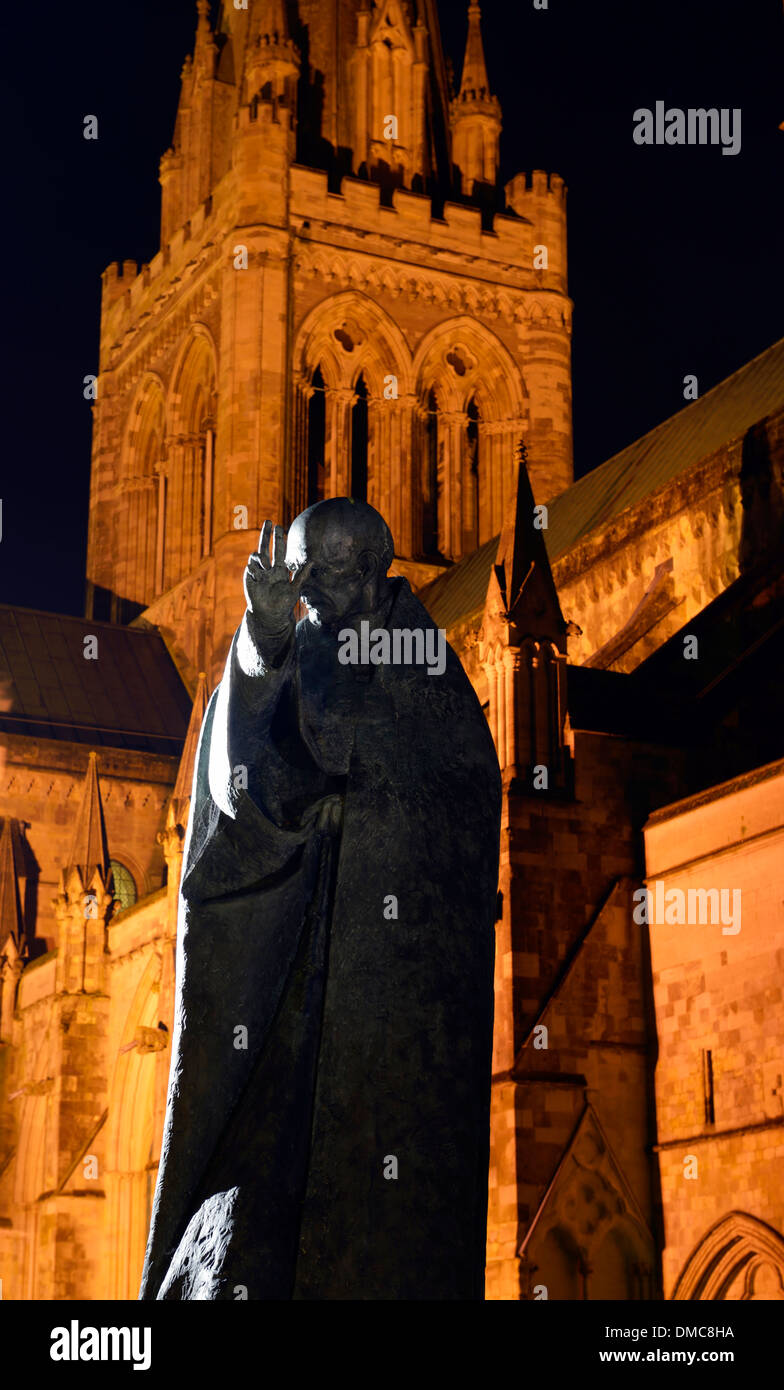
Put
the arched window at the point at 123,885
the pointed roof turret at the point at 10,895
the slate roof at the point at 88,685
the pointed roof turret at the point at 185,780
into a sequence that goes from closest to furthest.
→ the pointed roof turret at the point at 185,780 < the pointed roof turret at the point at 10,895 < the arched window at the point at 123,885 < the slate roof at the point at 88,685

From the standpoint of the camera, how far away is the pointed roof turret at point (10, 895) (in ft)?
121

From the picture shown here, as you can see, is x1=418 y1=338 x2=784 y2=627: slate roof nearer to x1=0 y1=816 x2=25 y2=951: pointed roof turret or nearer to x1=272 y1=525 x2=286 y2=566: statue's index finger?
x1=0 y1=816 x2=25 y2=951: pointed roof turret

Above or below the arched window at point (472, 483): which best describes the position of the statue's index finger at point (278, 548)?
below

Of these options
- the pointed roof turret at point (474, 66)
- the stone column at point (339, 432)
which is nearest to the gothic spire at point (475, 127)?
the pointed roof turret at point (474, 66)

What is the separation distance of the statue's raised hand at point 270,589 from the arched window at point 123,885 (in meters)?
35.3

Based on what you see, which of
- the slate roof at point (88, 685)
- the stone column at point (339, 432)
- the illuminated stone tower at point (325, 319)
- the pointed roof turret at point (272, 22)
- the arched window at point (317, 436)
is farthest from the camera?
the pointed roof turret at point (272, 22)

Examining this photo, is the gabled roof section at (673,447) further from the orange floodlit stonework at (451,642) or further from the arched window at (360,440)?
the arched window at (360,440)

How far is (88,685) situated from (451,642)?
529 inches

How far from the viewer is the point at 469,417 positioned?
44844 millimetres

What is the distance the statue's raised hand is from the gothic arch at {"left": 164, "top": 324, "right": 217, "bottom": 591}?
40174mm

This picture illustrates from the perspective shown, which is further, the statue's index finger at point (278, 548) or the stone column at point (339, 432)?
the stone column at point (339, 432)

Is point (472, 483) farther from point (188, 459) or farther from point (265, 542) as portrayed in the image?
point (265, 542)

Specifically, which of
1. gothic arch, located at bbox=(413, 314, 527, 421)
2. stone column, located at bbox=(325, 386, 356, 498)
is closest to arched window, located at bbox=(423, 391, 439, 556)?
gothic arch, located at bbox=(413, 314, 527, 421)
